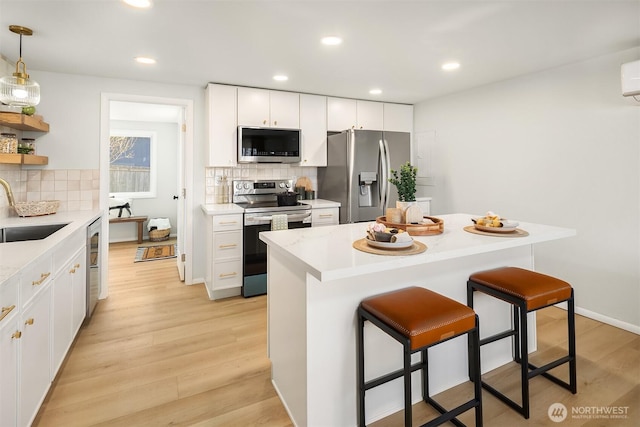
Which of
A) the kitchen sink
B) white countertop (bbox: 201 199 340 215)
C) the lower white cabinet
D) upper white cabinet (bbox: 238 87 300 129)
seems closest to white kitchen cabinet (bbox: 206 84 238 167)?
upper white cabinet (bbox: 238 87 300 129)

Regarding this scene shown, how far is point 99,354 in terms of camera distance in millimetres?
2346

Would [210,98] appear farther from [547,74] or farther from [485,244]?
[547,74]

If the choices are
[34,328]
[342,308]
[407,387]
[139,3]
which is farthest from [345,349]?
[139,3]

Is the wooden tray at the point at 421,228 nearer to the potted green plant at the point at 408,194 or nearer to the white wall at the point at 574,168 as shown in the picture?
the potted green plant at the point at 408,194

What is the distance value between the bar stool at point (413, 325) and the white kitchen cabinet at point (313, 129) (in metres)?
2.65

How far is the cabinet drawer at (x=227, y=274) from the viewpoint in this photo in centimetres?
333

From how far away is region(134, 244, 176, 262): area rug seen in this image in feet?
16.1

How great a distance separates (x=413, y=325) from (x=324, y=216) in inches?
98.7

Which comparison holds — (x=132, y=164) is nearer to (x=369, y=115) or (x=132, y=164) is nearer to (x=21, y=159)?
(x=21, y=159)

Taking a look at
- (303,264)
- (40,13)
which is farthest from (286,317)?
(40,13)

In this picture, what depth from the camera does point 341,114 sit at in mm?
4199

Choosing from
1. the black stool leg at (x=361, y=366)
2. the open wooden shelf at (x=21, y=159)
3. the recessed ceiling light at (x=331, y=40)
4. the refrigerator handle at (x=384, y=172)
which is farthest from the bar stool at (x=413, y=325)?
the open wooden shelf at (x=21, y=159)

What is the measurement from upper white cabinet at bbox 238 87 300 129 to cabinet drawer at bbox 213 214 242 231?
1.06 m

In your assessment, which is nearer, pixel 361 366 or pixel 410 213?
pixel 361 366
